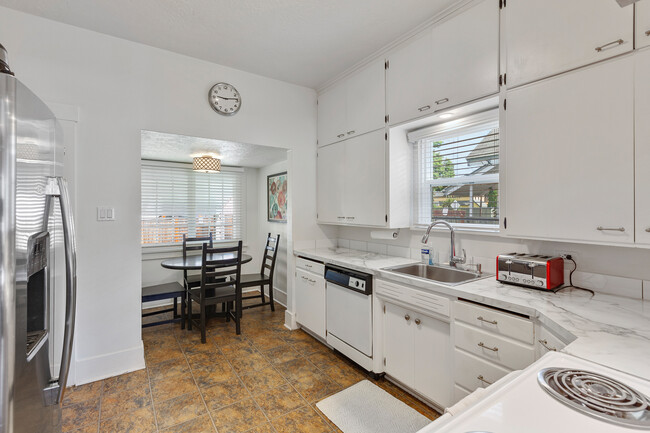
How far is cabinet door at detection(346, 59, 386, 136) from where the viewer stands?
2754 millimetres

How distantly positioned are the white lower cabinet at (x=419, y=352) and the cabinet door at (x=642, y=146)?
1044 millimetres

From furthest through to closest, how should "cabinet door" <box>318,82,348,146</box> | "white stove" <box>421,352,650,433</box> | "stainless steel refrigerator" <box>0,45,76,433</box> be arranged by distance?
"cabinet door" <box>318,82,348,146</box>, "stainless steel refrigerator" <box>0,45,76,433</box>, "white stove" <box>421,352,650,433</box>

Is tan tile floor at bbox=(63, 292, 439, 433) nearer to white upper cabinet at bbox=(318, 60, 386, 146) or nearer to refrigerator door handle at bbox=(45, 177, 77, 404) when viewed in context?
refrigerator door handle at bbox=(45, 177, 77, 404)

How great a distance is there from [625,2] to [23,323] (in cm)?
192

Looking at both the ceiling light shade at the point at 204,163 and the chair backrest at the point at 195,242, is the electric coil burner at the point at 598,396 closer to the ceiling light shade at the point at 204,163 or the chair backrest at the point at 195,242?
the ceiling light shade at the point at 204,163

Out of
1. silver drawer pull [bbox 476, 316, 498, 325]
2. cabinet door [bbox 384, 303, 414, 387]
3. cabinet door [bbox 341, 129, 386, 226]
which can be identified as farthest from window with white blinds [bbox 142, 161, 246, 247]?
silver drawer pull [bbox 476, 316, 498, 325]

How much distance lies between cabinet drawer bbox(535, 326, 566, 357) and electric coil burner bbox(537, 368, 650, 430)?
1.48 feet

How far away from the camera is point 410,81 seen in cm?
246

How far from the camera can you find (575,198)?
5.23ft

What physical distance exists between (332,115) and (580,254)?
8.17 ft

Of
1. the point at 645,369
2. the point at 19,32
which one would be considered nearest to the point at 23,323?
the point at 645,369

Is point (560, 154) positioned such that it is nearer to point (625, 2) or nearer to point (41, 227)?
point (625, 2)

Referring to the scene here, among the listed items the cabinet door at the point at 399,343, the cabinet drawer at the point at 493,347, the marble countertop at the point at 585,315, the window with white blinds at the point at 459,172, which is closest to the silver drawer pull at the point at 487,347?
the cabinet drawer at the point at 493,347

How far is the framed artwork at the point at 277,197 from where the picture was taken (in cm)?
427
